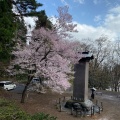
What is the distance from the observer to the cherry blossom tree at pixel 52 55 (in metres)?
16.6

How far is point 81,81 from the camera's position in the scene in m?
18.0

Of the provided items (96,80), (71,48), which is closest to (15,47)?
(71,48)

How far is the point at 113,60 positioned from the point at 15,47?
3254 centimetres

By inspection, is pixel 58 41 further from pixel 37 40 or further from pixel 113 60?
pixel 113 60

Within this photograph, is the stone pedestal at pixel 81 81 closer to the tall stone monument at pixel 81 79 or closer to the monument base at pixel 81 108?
the tall stone monument at pixel 81 79

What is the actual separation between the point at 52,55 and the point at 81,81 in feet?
12.3

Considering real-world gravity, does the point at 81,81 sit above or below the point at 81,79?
below

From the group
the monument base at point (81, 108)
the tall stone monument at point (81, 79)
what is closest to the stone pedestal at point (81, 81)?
the tall stone monument at point (81, 79)

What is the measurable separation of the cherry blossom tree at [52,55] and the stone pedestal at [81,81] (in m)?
1.19

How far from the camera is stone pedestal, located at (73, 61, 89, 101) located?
17.9 metres

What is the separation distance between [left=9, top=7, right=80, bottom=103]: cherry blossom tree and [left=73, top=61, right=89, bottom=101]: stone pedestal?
3.91 ft

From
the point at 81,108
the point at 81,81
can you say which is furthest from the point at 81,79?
the point at 81,108

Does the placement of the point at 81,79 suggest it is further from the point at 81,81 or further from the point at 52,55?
the point at 52,55

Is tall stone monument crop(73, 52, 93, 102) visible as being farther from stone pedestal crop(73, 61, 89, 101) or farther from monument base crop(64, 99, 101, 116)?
monument base crop(64, 99, 101, 116)
